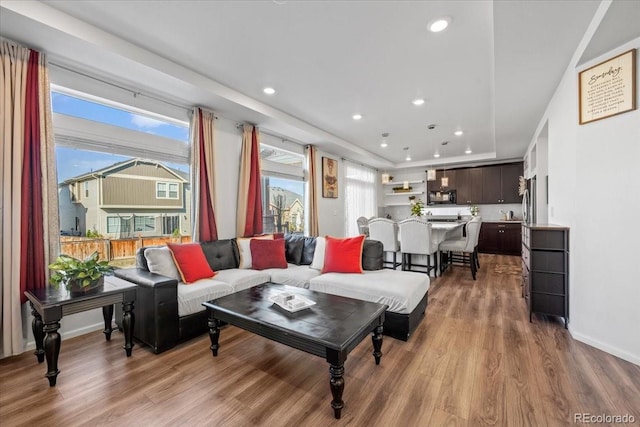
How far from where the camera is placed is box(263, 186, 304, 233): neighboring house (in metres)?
5.08

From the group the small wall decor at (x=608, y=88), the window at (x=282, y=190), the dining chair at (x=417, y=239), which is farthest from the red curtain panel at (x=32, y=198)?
the small wall decor at (x=608, y=88)

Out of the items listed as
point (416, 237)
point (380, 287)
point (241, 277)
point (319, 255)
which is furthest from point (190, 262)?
point (416, 237)

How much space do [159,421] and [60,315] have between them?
1.13 metres

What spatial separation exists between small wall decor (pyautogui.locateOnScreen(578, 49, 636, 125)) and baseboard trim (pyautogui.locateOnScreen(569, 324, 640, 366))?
6.32 ft

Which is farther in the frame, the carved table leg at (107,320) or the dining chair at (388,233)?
the dining chair at (388,233)

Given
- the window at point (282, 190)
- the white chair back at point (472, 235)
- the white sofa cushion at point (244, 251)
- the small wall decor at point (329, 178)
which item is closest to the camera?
Answer: the white sofa cushion at point (244, 251)

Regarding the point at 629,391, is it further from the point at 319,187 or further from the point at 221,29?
the point at 319,187

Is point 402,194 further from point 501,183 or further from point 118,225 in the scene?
point 118,225

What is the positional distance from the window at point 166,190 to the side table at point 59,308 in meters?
1.27

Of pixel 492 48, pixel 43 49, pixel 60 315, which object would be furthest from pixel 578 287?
pixel 43 49

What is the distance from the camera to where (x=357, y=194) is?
25.4ft

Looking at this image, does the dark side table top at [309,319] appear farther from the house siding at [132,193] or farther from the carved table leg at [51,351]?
the house siding at [132,193]

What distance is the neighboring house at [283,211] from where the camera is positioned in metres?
5.08

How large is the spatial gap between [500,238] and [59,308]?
8515mm
